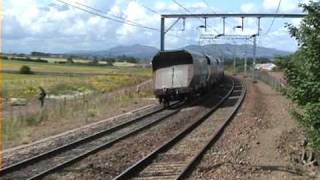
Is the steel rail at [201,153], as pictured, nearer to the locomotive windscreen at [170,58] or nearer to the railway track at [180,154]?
the railway track at [180,154]

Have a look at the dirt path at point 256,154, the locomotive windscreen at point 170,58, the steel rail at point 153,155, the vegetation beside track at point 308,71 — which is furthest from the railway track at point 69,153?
the locomotive windscreen at point 170,58

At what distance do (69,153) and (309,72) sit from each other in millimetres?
7759

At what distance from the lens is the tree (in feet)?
39.8

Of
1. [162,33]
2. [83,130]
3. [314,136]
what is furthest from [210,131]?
[162,33]

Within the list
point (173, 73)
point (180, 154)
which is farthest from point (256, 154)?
point (173, 73)

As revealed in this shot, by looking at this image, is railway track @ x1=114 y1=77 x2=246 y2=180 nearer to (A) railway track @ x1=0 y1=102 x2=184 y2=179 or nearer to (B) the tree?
(A) railway track @ x1=0 y1=102 x2=184 y2=179

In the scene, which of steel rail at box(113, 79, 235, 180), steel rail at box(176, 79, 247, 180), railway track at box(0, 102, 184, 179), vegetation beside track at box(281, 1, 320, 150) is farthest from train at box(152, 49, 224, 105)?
vegetation beside track at box(281, 1, 320, 150)

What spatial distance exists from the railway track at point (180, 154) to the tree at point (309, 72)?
2826 millimetres

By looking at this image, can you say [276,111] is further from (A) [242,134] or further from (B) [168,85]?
(A) [242,134]

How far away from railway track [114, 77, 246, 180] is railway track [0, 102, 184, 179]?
1744 mm

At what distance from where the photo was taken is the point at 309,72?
1232 centimetres

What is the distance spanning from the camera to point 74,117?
98.6ft

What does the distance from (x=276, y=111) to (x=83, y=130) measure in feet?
42.0

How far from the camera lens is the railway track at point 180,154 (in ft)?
45.3
